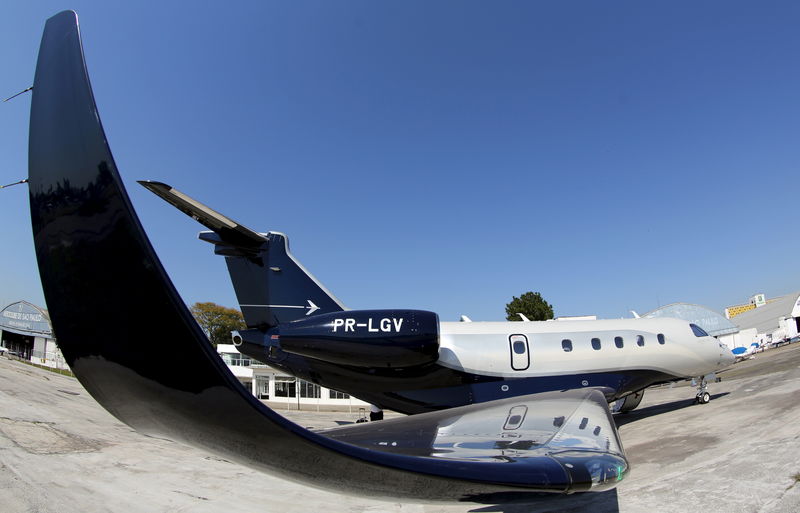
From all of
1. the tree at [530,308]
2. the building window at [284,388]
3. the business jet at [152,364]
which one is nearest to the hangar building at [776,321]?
the tree at [530,308]

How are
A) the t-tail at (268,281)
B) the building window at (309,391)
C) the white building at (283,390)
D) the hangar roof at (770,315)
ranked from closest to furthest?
the t-tail at (268,281) < the white building at (283,390) < the building window at (309,391) < the hangar roof at (770,315)

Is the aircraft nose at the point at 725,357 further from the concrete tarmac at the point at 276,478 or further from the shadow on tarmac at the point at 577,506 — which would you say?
the shadow on tarmac at the point at 577,506

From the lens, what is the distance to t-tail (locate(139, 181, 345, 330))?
9.14m

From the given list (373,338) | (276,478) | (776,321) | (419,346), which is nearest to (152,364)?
(276,478)

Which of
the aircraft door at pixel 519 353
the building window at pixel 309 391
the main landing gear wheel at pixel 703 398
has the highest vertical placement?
the aircraft door at pixel 519 353

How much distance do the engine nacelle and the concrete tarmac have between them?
228 cm

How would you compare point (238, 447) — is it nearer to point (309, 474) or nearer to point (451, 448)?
point (309, 474)

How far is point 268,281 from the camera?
9.28m

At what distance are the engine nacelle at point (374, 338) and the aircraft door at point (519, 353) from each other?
205cm

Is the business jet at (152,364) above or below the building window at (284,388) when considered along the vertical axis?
above

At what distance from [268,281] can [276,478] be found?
218 inches

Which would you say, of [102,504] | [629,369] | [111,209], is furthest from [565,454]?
[629,369]

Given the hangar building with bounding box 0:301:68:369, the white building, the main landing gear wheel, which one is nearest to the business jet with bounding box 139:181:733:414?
the main landing gear wheel

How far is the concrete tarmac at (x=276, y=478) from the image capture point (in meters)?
4.31
